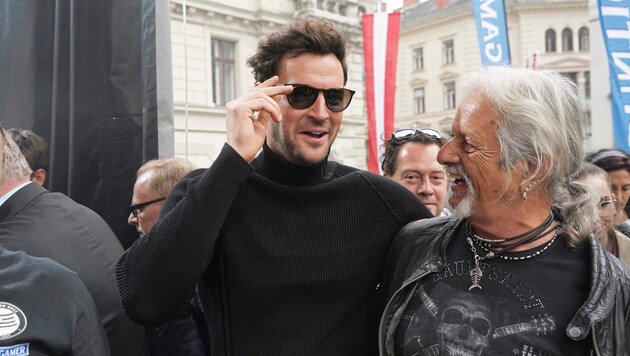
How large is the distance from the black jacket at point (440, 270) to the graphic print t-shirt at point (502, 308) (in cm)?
3

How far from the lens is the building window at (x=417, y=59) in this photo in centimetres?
4197

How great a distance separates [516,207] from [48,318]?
137cm

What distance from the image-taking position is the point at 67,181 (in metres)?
3.36

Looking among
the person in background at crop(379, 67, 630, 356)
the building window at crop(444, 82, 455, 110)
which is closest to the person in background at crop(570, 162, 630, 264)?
the person in background at crop(379, 67, 630, 356)

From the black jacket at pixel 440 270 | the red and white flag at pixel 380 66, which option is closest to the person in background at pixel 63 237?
the black jacket at pixel 440 270

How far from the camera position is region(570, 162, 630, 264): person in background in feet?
10.1

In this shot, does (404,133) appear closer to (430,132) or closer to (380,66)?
(430,132)

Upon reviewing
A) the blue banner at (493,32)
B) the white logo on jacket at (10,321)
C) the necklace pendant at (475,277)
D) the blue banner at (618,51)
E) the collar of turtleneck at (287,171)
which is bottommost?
the white logo on jacket at (10,321)

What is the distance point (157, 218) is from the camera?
2664 mm

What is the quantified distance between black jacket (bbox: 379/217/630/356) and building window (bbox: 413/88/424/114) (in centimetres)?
4080

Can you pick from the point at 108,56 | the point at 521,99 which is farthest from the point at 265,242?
the point at 108,56

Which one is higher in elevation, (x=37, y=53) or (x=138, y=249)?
(x=37, y=53)

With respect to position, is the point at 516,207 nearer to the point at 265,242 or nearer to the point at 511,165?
the point at 511,165

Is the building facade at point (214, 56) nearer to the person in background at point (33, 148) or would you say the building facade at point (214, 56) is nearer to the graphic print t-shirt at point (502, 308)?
the person in background at point (33, 148)
